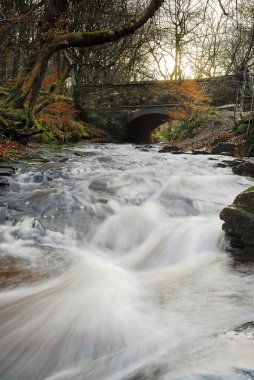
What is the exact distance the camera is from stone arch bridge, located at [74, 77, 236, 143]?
19.6 meters

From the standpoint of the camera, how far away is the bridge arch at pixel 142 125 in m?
20.8

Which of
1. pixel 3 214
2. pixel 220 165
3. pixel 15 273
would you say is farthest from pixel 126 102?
pixel 15 273

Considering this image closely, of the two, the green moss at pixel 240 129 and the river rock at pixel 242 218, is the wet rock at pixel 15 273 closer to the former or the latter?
the river rock at pixel 242 218

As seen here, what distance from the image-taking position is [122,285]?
11.5 ft

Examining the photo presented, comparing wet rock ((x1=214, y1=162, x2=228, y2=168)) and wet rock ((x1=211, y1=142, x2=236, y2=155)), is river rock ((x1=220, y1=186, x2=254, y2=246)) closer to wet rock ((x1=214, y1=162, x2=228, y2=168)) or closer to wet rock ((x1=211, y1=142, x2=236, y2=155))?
wet rock ((x1=214, y1=162, x2=228, y2=168))

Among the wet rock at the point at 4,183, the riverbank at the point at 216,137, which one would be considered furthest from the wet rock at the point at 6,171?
the riverbank at the point at 216,137

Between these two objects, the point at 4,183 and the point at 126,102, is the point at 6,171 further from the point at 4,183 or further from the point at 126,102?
the point at 126,102

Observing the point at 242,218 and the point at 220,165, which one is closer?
the point at 242,218

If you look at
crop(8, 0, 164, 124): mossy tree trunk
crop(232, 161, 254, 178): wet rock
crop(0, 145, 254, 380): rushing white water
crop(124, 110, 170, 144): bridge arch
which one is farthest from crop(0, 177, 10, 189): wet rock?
crop(124, 110, 170, 144): bridge arch

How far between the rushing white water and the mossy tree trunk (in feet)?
17.9

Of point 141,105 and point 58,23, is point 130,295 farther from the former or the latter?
point 141,105

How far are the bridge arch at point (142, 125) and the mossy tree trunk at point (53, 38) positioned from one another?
8.82m

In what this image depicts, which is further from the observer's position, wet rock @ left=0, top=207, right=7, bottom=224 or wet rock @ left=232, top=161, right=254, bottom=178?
wet rock @ left=232, top=161, right=254, bottom=178

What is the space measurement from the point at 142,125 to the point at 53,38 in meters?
12.7
